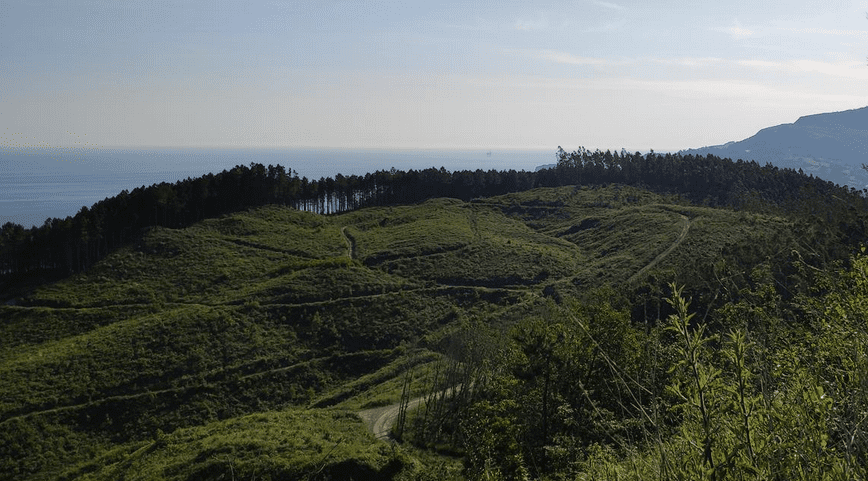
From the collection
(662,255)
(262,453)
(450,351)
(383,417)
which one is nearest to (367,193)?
(662,255)

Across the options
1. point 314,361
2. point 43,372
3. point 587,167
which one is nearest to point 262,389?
point 314,361

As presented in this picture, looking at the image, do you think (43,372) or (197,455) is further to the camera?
(43,372)

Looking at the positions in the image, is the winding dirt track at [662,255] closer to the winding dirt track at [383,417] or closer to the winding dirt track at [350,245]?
the winding dirt track at [383,417]

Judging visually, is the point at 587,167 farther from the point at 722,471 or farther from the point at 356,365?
the point at 722,471

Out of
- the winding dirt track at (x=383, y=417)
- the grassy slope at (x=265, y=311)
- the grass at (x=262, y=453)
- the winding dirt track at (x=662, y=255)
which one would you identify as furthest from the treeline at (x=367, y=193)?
the grass at (x=262, y=453)

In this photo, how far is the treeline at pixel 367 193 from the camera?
82688mm

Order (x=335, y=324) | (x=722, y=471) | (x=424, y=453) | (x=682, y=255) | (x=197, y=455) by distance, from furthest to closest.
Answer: (x=682, y=255)
(x=335, y=324)
(x=424, y=453)
(x=197, y=455)
(x=722, y=471)

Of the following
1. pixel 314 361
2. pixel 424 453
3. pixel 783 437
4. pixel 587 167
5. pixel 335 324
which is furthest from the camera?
pixel 587 167

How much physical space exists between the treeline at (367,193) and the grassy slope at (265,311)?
5946mm

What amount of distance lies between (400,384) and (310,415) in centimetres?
1185

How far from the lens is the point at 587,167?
166375mm

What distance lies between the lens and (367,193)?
14375 centimetres

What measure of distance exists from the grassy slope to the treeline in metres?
5.95

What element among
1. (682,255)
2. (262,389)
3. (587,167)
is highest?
(587,167)
